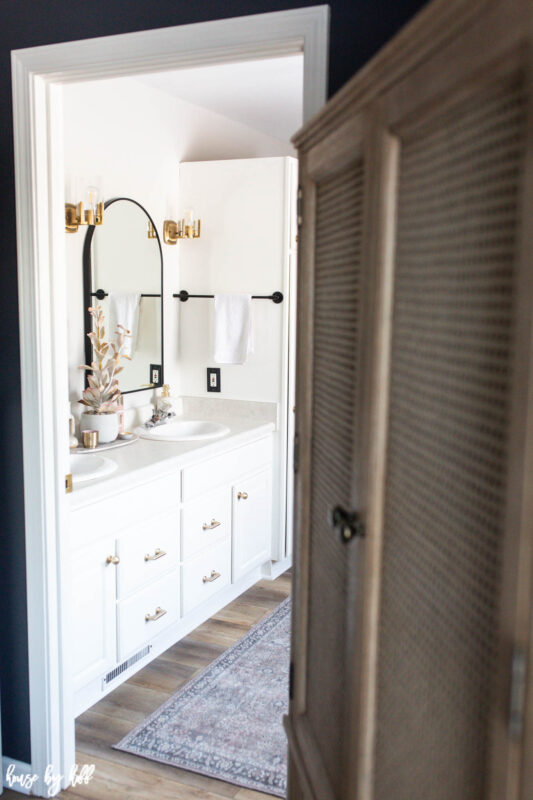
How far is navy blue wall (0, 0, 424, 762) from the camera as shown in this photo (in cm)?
167

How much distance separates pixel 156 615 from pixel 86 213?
5.58ft

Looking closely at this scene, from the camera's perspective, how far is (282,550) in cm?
409

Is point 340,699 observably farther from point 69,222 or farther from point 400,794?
point 69,222

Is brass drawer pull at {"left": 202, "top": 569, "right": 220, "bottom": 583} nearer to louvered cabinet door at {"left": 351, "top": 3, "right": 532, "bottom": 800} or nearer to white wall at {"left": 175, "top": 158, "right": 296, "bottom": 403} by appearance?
white wall at {"left": 175, "top": 158, "right": 296, "bottom": 403}

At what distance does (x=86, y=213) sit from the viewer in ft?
10.3

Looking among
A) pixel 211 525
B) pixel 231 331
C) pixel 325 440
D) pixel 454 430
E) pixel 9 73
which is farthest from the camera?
pixel 231 331

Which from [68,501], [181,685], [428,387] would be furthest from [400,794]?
[181,685]

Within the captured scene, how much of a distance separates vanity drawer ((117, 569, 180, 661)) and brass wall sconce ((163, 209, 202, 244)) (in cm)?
177

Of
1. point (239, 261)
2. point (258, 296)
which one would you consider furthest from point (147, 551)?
point (239, 261)

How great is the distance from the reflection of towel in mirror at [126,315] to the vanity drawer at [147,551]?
94 cm

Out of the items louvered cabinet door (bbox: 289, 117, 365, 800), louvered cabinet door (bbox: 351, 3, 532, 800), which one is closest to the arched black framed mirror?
louvered cabinet door (bbox: 289, 117, 365, 800)

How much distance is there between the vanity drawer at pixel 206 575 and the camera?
127 inches

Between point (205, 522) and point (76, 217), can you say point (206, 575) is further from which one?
point (76, 217)

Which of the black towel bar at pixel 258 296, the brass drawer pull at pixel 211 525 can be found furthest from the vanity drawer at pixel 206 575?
the black towel bar at pixel 258 296
